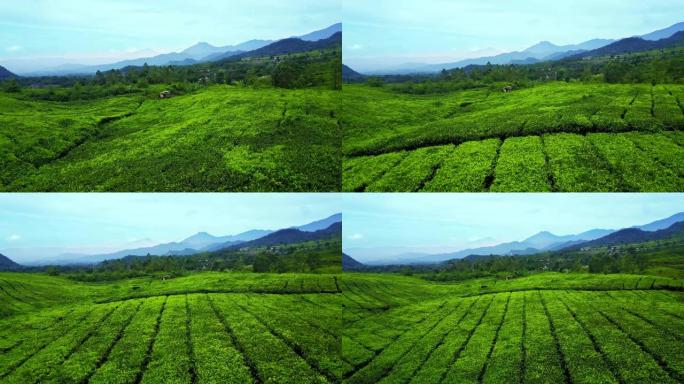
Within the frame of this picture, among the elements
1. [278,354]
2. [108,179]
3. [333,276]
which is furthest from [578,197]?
[108,179]

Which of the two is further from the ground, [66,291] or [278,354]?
[66,291]

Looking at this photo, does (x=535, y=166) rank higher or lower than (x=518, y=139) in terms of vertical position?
lower

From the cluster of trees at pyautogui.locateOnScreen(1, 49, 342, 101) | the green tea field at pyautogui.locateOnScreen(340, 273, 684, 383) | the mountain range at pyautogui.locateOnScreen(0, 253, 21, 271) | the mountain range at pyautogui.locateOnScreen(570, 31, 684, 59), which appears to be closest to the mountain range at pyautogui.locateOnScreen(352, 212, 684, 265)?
the green tea field at pyautogui.locateOnScreen(340, 273, 684, 383)

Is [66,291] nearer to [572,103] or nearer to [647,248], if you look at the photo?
[572,103]

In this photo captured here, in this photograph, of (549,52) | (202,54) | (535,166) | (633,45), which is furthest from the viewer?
(202,54)

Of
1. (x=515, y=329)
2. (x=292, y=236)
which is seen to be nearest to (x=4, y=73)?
(x=292, y=236)

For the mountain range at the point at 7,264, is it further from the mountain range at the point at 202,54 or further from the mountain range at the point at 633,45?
the mountain range at the point at 633,45

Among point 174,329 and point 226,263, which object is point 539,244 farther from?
point 174,329
